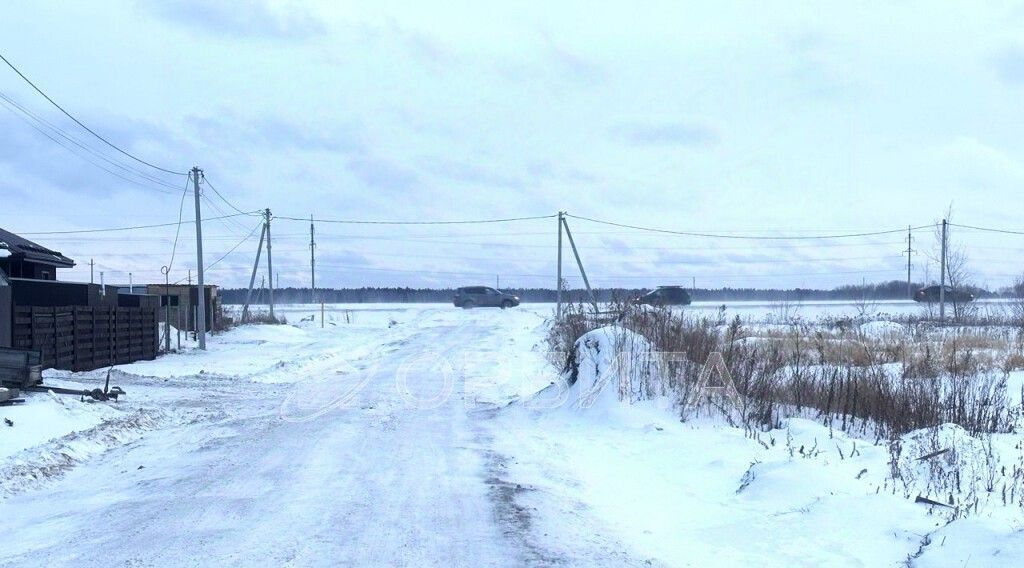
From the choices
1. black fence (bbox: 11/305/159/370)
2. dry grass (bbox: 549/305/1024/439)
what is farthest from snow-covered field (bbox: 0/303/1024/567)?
black fence (bbox: 11/305/159/370)

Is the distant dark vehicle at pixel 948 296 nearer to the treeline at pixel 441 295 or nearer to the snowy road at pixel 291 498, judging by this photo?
the treeline at pixel 441 295

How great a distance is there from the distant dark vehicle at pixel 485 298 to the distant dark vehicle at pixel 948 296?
2531cm

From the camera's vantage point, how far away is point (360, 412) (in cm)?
1231

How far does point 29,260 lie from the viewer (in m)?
28.2

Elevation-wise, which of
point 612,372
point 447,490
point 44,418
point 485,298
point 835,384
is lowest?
point 447,490

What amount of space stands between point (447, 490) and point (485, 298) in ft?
157

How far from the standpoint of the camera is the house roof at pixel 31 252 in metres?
27.8

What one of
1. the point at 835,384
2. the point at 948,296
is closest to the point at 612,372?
the point at 835,384

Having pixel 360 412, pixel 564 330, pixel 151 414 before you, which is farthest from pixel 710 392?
pixel 564 330

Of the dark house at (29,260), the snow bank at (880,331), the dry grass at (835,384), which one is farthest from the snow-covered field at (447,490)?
the dark house at (29,260)

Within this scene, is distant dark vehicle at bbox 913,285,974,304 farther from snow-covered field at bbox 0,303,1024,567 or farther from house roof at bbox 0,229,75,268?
house roof at bbox 0,229,75,268

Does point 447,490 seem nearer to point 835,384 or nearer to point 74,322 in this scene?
point 835,384

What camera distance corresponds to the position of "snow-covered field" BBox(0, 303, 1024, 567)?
215 inches

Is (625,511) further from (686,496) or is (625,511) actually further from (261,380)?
(261,380)
